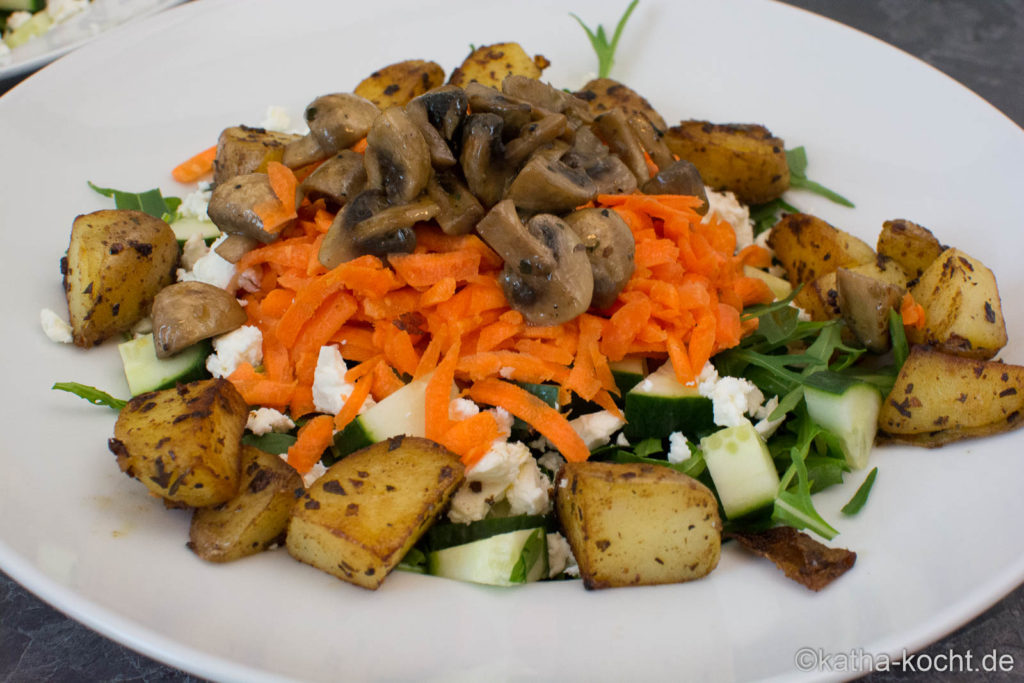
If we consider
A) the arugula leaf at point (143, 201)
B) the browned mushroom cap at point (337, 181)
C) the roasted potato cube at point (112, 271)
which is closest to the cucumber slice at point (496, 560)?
the browned mushroom cap at point (337, 181)

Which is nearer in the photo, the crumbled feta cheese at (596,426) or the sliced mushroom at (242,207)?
the crumbled feta cheese at (596,426)

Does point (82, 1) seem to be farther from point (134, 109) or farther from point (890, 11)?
point (890, 11)

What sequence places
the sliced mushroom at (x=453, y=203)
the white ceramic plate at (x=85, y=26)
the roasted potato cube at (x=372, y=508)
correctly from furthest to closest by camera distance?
the white ceramic plate at (x=85, y=26)
the sliced mushroom at (x=453, y=203)
the roasted potato cube at (x=372, y=508)

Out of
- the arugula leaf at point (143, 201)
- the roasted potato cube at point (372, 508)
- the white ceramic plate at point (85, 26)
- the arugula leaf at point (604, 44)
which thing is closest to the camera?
the roasted potato cube at point (372, 508)

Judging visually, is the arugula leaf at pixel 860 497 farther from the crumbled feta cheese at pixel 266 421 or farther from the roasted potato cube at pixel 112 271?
the roasted potato cube at pixel 112 271

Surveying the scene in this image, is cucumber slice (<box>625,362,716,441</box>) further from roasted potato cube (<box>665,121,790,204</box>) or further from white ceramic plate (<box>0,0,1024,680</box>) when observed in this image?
roasted potato cube (<box>665,121,790,204</box>)

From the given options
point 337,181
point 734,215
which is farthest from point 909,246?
point 337,181

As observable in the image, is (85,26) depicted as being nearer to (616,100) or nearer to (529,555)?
(616,100)
